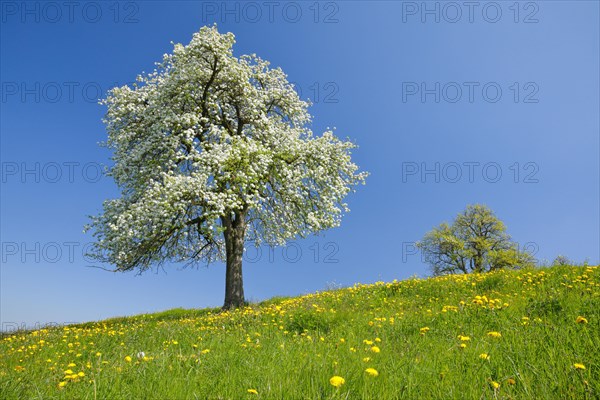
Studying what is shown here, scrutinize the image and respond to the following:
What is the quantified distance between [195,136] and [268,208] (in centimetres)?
522

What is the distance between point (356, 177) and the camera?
878 inches

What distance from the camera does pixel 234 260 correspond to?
21.0 m

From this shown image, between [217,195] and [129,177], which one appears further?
[129,177]

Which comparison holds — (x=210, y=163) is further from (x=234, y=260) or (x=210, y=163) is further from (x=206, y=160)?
(x=234, y=260)

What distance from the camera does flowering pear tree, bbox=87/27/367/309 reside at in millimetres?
17859

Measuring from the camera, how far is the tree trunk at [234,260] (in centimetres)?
2045

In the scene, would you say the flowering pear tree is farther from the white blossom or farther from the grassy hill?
the grassy hill

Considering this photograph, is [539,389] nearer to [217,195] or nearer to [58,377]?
[58,377]

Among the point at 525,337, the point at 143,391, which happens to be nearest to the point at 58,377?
the point at 143,391

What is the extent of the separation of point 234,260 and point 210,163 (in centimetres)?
566

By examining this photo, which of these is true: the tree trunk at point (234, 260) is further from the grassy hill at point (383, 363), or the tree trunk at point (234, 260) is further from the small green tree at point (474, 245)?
the small green tree at point (474, 245)

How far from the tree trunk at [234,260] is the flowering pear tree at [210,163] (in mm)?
52

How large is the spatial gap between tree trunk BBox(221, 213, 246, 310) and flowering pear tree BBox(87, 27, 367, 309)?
5 cm

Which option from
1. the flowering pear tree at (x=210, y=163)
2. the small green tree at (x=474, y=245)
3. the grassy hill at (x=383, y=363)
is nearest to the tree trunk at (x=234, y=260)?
the flowering pear tree at (x=210, y=163)
